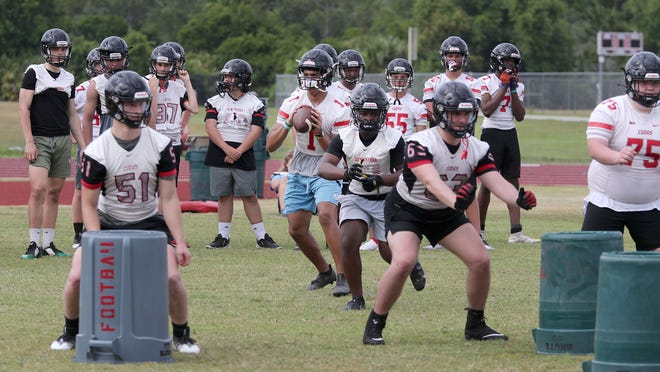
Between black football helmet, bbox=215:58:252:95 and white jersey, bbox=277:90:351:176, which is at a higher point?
black football helmet, bbox=215:58:252:95

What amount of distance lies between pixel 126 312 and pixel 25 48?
6228 centimetres

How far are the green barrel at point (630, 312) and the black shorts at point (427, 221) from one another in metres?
1.64

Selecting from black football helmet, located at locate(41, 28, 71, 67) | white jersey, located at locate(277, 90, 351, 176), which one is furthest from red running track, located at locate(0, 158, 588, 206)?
white jersey, located at locate(277, 90, 351, 176)

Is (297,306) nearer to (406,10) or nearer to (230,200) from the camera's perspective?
(230,200)

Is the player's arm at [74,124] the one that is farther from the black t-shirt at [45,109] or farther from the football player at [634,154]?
the football player at [634,154]

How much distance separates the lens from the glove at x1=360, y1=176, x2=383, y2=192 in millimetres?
9594

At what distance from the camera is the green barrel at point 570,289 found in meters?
8.12

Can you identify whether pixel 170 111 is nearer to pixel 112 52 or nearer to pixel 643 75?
pixel 112 52

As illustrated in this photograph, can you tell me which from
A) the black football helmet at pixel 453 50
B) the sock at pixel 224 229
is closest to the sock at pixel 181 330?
the sock at pixel 224 229

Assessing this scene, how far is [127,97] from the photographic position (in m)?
7.98

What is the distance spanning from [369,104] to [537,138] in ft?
117

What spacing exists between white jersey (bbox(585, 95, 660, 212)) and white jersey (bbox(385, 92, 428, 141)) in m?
5.18

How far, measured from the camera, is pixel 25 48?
67.6m

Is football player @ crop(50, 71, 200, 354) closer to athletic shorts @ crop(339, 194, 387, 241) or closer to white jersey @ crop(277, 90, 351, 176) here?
athletic shorts @ crop(339, 194, 387, 241)
